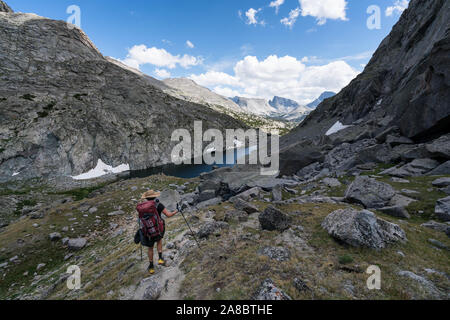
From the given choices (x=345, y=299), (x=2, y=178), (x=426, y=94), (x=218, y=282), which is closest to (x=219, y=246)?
(x=218, y=282)

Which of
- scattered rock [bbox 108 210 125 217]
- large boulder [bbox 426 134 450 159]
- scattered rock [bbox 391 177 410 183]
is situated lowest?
scattered rock [bbox 108 210 125 217]

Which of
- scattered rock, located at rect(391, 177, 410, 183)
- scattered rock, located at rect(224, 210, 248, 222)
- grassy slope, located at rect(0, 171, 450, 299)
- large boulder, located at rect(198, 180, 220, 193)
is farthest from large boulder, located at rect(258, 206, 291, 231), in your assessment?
large boulder, located at rect(198, 180, 220, 193)

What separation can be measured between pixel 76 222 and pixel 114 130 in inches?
2892

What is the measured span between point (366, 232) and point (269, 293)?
5580 mm

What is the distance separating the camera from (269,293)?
5758mm

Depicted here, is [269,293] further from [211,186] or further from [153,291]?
[211,186]

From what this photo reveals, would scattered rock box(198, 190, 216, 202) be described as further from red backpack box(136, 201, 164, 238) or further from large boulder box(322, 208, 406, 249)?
large boulder box(322, 208, 406, 249)

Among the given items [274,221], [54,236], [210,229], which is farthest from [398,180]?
[54,236]

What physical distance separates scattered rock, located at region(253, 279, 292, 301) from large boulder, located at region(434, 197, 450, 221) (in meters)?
11.2

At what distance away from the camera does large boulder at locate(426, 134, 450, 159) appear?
15.9m

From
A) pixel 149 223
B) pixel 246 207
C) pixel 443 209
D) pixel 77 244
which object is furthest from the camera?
pixel 77 244

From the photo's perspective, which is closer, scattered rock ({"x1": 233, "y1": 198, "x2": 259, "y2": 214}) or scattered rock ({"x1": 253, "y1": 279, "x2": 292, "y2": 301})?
scattered rock ({"x1": 253, "y1": 279, "x2": 292, "y2": 301})

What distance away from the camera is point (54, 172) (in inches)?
2318
